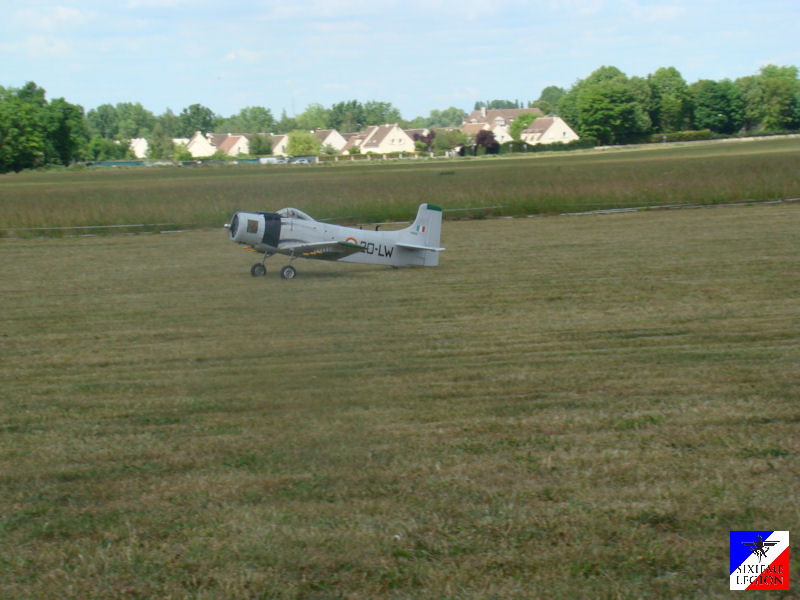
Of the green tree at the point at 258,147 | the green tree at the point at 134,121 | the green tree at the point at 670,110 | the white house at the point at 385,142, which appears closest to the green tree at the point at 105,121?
the green tree at the point at 134,121

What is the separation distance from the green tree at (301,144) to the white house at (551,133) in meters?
33.4

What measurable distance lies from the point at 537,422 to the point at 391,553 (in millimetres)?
2471

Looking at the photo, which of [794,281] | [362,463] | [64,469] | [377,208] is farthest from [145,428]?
[377,208]

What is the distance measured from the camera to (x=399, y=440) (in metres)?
5.85

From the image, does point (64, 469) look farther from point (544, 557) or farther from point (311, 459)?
point (544, 557)

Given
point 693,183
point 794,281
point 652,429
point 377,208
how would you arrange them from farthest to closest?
point 693,183 < point 377,208 < point 794,281 < point 652,429

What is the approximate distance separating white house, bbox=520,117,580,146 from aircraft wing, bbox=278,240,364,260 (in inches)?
3969

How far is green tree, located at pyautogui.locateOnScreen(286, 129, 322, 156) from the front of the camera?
9993 cm

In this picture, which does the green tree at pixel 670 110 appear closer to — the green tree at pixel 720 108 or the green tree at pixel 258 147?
the green tree at pixel 720 108

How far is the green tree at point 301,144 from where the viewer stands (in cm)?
9993

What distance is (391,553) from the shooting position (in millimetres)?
4078

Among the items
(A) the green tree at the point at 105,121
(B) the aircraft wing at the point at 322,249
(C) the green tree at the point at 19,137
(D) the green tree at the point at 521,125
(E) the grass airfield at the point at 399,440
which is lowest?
(E) the grass airfield at the point at 399,440

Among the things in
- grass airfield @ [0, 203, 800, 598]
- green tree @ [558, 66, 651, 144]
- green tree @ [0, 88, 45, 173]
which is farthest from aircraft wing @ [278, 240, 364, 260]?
green tree @ [558, 66, 651, 144]

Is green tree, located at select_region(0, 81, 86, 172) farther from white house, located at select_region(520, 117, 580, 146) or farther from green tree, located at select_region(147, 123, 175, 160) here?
white house, located at select_region(520, 117, 580, 146)
